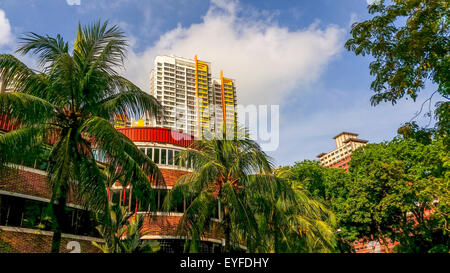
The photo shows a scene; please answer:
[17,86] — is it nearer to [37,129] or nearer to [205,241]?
[37,129]

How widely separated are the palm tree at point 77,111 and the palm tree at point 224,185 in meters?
3.03

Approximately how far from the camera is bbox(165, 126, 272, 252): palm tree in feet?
46.1

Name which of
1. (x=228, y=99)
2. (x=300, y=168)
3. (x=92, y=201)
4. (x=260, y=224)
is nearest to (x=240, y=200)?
(x=260, y=224)

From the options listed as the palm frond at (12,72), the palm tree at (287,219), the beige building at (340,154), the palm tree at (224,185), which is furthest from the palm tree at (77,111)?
the beige building at (340,154)

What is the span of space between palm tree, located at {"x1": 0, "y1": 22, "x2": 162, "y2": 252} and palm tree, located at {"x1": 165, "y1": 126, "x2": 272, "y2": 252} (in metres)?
3.03

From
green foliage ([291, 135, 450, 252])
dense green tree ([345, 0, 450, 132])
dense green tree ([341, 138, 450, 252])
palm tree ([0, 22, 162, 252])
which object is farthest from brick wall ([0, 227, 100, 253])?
dense green tree ([341, 138, 450, 252])

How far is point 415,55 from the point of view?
10.5 meters

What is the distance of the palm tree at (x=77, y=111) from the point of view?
10.2 meters

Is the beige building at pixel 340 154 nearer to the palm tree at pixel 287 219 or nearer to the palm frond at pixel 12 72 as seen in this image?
the palm tree at pixel 287 219

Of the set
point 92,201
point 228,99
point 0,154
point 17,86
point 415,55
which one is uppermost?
point 228,99

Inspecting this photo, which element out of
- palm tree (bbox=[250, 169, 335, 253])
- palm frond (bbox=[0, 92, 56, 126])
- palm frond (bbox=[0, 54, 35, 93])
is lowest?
palm tree (bbox=[250, 169, 335, 253])

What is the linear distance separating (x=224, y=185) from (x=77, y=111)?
6.10m

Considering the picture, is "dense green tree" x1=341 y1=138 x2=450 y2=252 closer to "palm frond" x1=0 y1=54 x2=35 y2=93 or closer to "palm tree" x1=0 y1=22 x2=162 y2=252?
"palm tree" x1=0 y1=22 x2=162 y2=252
